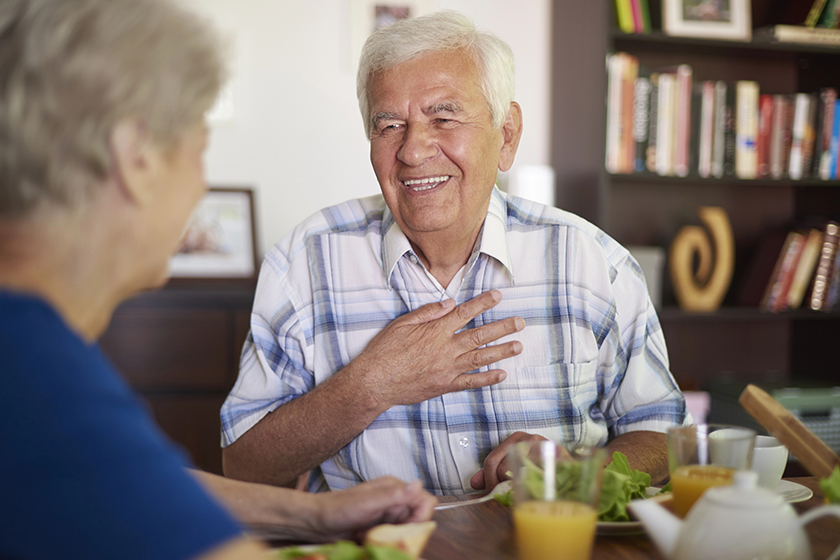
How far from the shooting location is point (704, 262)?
105 inches

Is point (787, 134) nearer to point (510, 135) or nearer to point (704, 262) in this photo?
point (704, 262)

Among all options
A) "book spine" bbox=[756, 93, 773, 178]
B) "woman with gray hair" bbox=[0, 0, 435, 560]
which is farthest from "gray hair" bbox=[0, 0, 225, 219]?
"book spine" bbox=[756, 93, 773, 178]

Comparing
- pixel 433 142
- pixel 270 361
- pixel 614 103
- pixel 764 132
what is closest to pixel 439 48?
pixel 433 142

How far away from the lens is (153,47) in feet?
2.00

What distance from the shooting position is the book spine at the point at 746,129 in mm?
2633

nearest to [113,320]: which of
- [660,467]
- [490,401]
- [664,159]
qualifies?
[490,401]

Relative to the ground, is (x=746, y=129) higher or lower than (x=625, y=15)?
lower

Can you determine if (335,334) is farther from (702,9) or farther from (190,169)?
(702,9)

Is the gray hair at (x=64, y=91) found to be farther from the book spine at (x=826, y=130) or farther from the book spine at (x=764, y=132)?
the book spine at (x=826, y=130)

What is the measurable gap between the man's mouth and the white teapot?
2.65 ft

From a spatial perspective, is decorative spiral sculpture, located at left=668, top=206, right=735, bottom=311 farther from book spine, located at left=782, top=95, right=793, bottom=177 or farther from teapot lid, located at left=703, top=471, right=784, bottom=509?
teapot lid, located at left=703, top=471, right=784, bottom=509

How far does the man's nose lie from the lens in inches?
53.2

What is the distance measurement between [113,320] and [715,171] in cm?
210

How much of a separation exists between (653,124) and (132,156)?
2.25 metres
